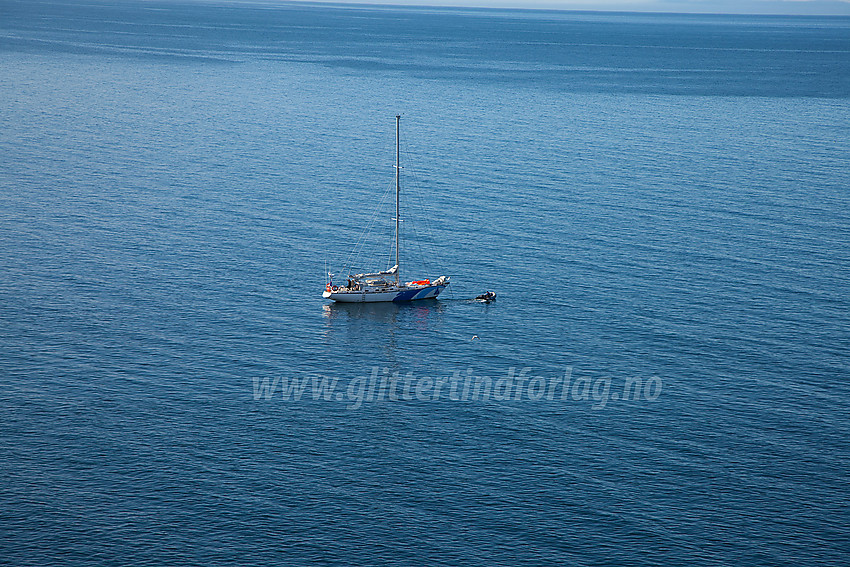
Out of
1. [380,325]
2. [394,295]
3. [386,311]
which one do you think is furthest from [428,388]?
[394,295]

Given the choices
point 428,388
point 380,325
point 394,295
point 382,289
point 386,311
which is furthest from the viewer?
point 394,295

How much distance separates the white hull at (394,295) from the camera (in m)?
136

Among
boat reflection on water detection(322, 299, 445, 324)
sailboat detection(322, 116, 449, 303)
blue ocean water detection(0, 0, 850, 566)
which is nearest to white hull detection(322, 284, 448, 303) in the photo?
sailboat detection(322, 116, 449, 303)

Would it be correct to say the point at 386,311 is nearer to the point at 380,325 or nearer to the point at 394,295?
the point at 394,295

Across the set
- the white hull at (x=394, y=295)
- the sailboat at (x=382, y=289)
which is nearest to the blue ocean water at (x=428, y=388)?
the white hull at (x=394, y=295)

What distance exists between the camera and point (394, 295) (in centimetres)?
13825

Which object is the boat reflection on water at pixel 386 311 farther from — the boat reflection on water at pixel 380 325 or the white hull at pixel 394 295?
the white hull at pixel 394 295

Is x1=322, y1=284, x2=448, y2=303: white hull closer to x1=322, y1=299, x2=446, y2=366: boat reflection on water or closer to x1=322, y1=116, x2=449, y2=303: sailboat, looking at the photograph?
x1=322, y1=116, x2=449, y2=303: sailboat

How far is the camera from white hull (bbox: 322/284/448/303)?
136250 millimetres

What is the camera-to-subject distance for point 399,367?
116375 mm

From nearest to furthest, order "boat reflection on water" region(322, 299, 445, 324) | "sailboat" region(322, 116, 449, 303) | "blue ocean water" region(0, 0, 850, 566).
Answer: "blue ocean water" region(0, 0, 850, 566), "boat reflection on water" region(322, 299, 445, 324), "sailboat" region(322, 116, 449, 303)

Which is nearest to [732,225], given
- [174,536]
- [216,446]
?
[216,446]

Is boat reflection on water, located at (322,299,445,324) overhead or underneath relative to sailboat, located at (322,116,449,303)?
underneath

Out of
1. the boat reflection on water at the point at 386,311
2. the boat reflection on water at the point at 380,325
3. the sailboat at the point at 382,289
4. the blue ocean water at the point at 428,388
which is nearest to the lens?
the blue ocean water at the point at 428,388
